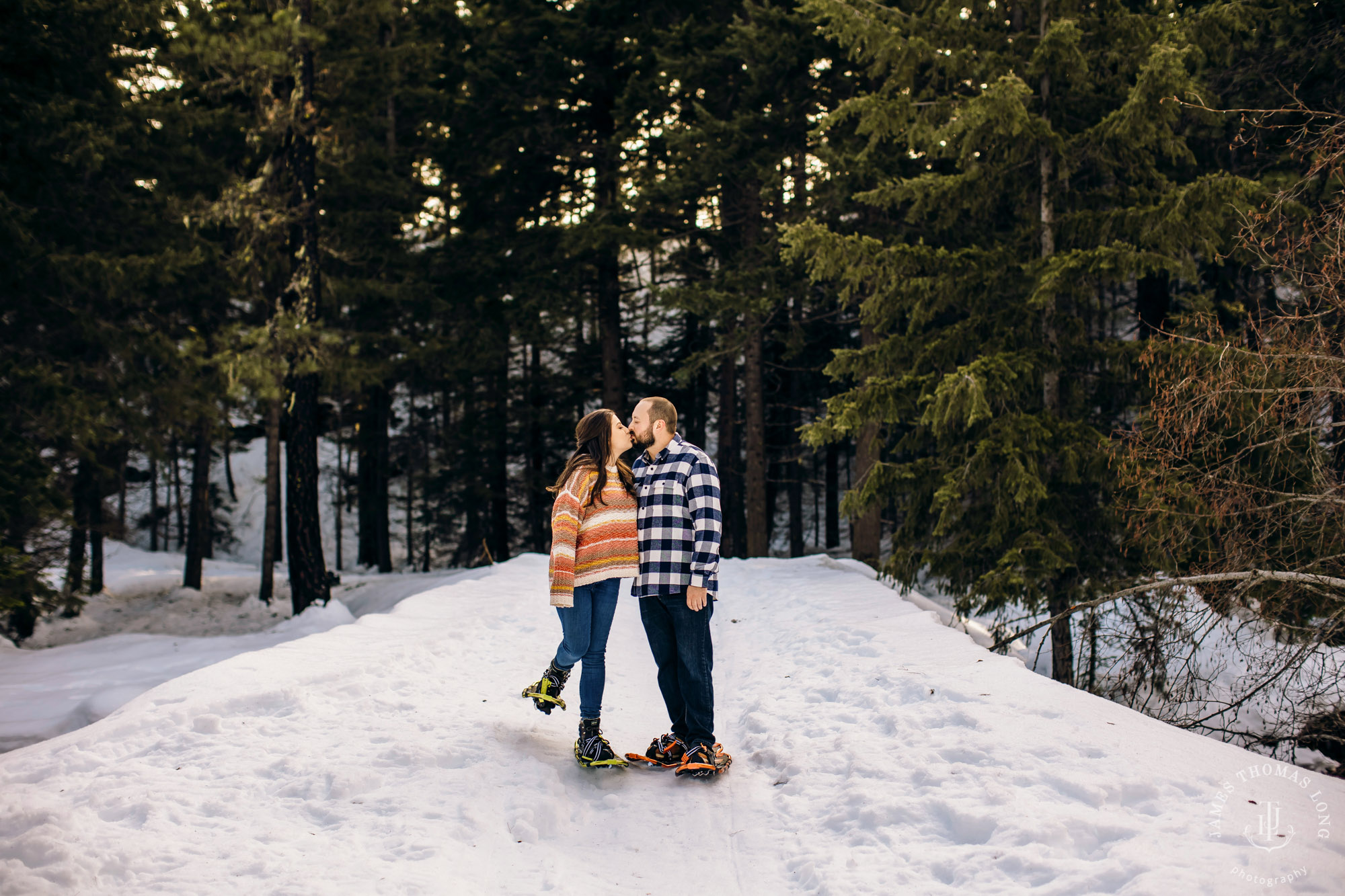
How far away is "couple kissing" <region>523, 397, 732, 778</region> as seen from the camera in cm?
446

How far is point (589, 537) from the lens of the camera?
4582 millimetres

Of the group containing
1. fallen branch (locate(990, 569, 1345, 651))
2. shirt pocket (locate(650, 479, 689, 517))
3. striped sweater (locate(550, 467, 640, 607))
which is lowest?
fallen branch (locate(990, 569, 1345, 651))

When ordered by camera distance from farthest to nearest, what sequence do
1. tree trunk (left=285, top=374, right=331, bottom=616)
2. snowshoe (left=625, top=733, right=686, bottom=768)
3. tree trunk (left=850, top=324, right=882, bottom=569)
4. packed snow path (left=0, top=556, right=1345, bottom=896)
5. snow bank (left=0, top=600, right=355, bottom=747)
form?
tree trunk (left=850, top=324, right=882, bottom=569) → tree trunk (left=285, top=374, right=331, bottom=616) → snow bank (left=0, top=600, right=355, bottom=747) → snowshoe (left=625, top=733, right=686, bottom=768) → packed snow path (left=0, top=556, right=1345, bottom=896)

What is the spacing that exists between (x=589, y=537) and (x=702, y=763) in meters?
1.46

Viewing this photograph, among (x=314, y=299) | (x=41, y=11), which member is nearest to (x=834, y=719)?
(x=314, y=299)

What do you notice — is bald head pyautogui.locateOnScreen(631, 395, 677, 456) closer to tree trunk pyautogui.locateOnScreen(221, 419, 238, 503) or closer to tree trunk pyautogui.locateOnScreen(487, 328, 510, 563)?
tree trunk pyautogui.locateOnScreen(221, 419, 238, 503)

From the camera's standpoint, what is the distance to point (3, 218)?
34.4 ft

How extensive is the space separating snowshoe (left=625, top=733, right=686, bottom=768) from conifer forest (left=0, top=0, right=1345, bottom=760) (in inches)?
167

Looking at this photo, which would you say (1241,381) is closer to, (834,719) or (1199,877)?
(834,719)

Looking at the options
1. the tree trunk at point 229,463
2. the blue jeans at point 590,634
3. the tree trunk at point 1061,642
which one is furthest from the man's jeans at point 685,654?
the tree trunk at point 229,463

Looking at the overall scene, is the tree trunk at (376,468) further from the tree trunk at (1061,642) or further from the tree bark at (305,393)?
the tree trunk at (1061,642)

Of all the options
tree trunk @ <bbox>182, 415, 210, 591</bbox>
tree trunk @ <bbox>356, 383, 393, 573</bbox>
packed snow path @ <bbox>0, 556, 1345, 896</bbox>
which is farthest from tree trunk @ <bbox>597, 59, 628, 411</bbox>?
packed snow path @ <bbox>0, 556, 1345, 896</bbox>

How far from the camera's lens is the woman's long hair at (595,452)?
4613 mm

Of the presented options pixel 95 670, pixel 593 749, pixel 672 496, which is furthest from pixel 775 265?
pixel 95 670
